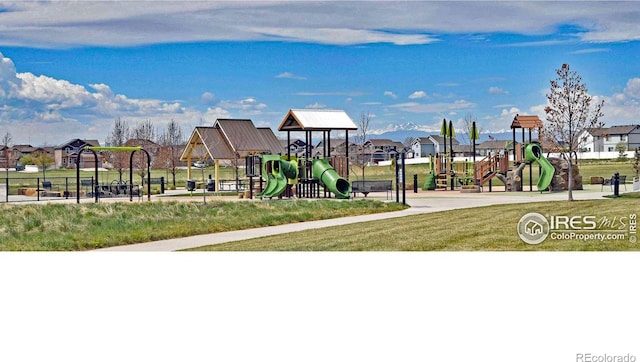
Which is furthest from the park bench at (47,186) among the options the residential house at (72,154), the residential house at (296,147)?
the residential house at (296,147)

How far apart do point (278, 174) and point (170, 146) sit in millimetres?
5310

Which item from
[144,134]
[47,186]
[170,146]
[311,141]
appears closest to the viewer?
[144,134]

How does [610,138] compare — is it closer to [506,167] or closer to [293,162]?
[293,162]

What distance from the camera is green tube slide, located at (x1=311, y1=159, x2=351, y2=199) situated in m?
30.6

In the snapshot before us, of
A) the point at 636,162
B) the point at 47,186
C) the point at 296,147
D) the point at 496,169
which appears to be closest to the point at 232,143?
the point at 296,147

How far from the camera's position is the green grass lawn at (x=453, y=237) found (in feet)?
55.5

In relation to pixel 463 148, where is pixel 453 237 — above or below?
below

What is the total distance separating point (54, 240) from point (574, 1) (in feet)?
38.8

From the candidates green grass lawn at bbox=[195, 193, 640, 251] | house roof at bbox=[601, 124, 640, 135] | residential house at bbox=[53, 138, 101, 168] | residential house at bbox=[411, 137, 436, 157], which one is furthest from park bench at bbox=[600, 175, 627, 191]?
residential house at bbox=[53, 138, 101, 168]

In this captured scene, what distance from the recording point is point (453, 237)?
18.4 meters

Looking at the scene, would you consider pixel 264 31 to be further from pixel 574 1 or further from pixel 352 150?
pixel 352 150

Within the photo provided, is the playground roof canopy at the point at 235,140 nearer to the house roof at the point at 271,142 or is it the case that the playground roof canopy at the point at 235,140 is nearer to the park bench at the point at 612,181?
the house roof at the point at 271,142

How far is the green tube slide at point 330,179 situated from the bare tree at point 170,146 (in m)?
4.90

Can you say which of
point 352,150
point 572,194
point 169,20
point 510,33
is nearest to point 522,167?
point 352,150
